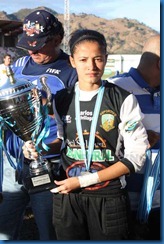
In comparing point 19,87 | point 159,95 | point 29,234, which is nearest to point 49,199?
point 19,87

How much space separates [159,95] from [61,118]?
518 millimetres

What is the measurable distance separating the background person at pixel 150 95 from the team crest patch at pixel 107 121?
317 mm

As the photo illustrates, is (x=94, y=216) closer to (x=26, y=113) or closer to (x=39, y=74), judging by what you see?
(x=26, y=113)

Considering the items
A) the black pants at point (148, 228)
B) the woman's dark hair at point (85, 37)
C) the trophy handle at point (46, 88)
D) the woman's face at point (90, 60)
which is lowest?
the black pants at point (148, 228)

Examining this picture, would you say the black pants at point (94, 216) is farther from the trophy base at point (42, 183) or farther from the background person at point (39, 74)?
the background person at point (39, 74)

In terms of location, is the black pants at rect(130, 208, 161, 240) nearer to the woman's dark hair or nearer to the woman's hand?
the woman's hand

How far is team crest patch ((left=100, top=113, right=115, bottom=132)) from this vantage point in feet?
5.21

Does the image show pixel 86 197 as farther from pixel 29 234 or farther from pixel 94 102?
pixel 29 234

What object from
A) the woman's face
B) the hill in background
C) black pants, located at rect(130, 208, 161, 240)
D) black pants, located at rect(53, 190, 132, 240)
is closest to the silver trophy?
black pants, located at rect(53, 190, 132, 240)

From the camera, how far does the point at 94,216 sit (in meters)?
1.63

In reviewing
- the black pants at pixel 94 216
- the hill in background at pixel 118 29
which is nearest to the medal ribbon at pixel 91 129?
the black pants at pixel 94 216

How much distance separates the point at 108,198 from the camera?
5.30ft

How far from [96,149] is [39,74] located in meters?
0.56

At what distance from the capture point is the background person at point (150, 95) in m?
1.86
